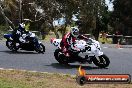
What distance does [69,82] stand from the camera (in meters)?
12.5

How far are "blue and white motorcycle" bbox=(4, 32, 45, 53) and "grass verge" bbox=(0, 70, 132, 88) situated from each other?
8757 mm

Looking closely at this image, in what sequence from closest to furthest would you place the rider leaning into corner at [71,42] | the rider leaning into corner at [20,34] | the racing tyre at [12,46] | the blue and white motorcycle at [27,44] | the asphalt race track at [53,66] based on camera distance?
1. the asphalt race track at [53,66]
2. the rider leaning into corner at [71,42]
3. the blue and white motorcycle at [27,44]
4. the rider leaning into corner at [20,34]
5. the racing tyre at [12,46]

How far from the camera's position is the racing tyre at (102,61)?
1698cm

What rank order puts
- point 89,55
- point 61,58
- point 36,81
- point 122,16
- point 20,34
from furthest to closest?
point 122,16 < point 20,34 < point 61,58 < point 89,55 < point 36,81

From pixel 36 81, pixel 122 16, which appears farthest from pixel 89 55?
pixel 122 16

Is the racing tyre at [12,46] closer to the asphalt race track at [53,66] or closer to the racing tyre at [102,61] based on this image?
the asphalt race track at [53,66]

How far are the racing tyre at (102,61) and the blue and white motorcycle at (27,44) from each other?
20.8 feet

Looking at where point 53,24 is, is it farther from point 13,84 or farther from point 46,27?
point 13,84

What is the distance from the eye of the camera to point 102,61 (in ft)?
56.3

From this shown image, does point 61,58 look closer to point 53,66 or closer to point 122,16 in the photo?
point 53,66

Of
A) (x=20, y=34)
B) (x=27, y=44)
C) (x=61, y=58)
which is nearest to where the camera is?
(x=61, y=58)

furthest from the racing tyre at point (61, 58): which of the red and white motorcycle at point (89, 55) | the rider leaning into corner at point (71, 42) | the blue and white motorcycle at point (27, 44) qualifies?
the blue and white motorcycle at point (27, 44)

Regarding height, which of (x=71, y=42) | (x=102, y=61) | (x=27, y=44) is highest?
(x=71, y=42)

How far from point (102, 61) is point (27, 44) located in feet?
23.4
